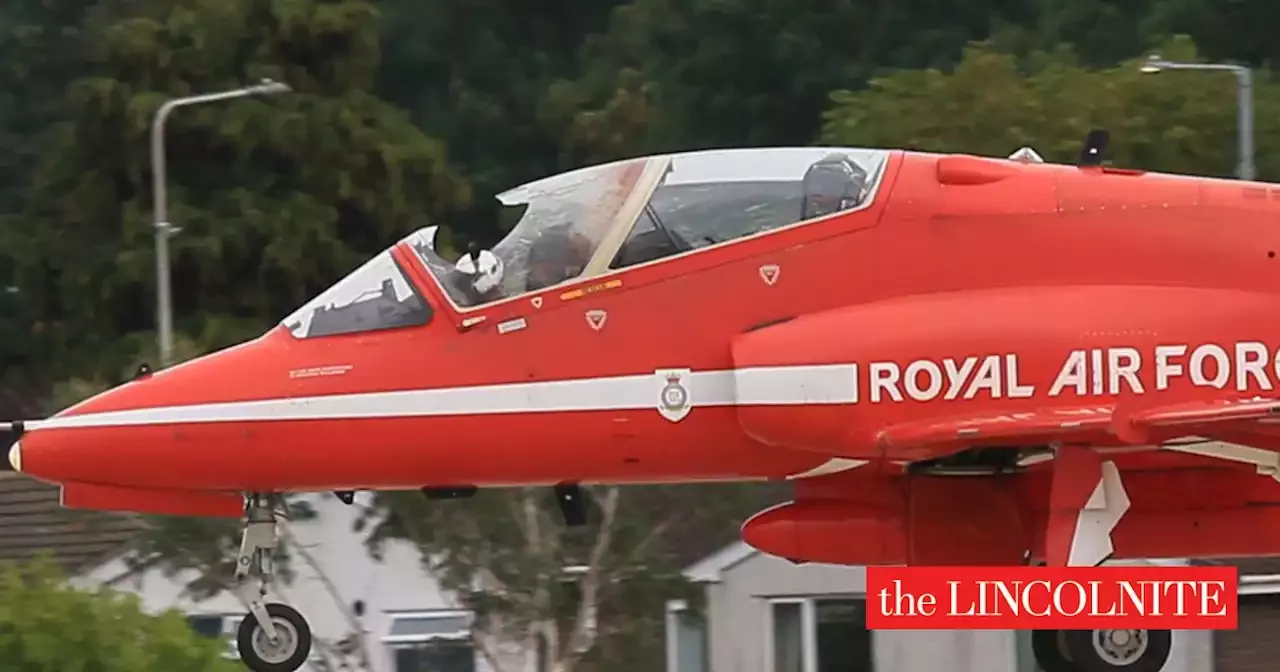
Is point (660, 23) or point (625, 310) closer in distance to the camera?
point (625, 310)

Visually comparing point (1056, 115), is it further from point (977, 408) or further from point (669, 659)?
point (977, 408)

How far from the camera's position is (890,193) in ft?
42.7

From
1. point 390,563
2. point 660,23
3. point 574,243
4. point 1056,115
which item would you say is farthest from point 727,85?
point 574,243

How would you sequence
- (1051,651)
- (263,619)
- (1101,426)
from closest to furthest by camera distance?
(1101,426), (263,619), (1051,651)

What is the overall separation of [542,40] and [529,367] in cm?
7013

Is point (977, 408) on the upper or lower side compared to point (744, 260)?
lower

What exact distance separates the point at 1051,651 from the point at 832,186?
288 cm

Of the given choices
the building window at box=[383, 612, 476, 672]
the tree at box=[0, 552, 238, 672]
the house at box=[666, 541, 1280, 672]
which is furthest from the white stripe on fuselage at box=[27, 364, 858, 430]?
the building window at box=[383, 612, 476, 672]

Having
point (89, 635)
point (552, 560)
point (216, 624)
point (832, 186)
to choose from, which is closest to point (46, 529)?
point (216, 624)

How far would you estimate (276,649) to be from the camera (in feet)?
44.1

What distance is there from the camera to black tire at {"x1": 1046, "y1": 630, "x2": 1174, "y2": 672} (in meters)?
13.6

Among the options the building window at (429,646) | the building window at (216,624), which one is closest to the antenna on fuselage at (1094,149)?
the building window at (429,646)

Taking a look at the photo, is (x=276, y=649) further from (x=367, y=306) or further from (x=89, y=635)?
(x=89, y=635)

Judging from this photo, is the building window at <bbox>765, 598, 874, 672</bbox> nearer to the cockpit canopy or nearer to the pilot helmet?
the cockpit canopy
